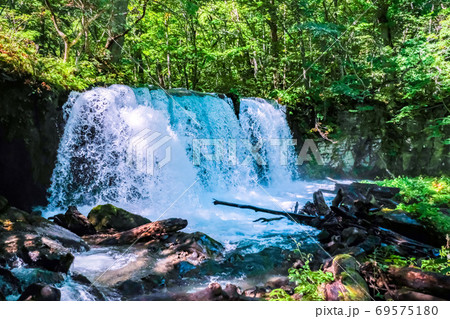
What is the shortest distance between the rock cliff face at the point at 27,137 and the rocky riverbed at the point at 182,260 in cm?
176

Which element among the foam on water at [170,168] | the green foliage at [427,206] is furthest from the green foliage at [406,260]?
the foam on water at [170,168]

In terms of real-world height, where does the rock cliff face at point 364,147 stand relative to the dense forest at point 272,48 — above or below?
below

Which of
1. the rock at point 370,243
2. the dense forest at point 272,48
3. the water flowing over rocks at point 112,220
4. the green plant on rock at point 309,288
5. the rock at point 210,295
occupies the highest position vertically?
the dense forest at point 272,48

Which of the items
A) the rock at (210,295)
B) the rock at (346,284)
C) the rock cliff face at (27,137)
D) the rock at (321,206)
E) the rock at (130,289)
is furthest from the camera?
the rock at (321,206)

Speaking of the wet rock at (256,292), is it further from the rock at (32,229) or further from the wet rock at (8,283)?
the rock at (32,229)

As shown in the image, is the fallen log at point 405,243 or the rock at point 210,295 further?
the fallen log at point 405,243

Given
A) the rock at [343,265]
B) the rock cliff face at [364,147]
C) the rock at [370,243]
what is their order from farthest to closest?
the rock cliff face at [364,147] < the rock at [370,243] < the rock at [343,265]

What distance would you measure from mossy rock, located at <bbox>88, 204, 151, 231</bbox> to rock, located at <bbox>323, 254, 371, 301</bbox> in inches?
162

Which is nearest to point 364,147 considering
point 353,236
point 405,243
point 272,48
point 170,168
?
point 272,48

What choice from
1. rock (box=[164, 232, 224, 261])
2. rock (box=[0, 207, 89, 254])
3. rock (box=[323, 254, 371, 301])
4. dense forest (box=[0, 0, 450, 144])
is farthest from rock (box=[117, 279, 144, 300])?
dense forest (box=[0, 0, 450, 144])

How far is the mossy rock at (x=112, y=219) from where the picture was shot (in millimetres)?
5621

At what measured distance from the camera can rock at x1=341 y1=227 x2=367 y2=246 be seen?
15.0 feet

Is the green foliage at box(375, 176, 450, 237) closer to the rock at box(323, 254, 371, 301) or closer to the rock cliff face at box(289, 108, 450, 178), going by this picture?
the rock at box(323, 254, 371, 301)

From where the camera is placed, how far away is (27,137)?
6.61 metres
